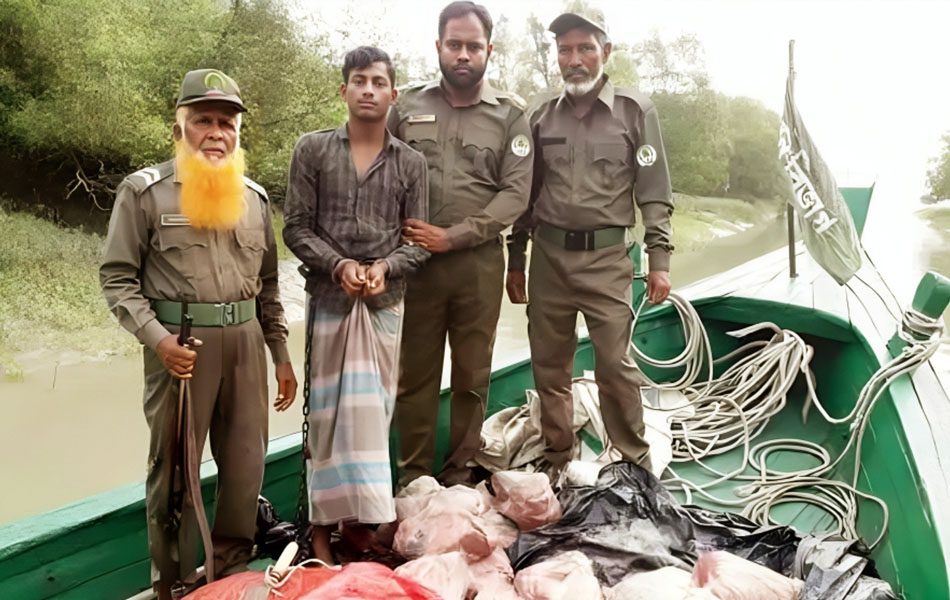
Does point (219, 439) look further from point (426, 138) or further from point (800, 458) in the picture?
point (800, 458)

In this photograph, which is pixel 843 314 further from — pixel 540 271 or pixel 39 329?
pixel 39 329

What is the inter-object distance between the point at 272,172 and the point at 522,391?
477 cm

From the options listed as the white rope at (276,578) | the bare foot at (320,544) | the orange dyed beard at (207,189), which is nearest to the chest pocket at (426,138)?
the orange dyed beard at (207,189)

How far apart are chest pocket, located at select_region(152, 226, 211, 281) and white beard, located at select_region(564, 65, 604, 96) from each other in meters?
1.23

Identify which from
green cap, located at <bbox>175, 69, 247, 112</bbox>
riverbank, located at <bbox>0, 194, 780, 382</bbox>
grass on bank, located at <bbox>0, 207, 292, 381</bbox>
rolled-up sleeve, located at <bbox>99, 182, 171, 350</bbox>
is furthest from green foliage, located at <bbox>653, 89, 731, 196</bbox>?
rolled-up sleeve, located at <bbox>99, 182, 171, 350</bbox>

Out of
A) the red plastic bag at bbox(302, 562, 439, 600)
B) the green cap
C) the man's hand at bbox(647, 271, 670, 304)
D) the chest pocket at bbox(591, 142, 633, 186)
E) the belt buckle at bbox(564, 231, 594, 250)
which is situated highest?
the green cap

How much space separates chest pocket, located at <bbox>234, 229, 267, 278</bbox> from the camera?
1.59 m

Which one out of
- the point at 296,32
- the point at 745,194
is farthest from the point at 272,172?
the point at 745,194

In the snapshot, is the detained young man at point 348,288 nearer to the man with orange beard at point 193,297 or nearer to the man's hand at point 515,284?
the man with orange beard at point 193,297

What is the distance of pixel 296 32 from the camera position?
26.3 ft

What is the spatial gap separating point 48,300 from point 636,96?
5.24 metres

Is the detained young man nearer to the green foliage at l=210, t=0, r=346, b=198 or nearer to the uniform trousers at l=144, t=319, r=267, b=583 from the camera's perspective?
the uniform trousers at l=144, t=319, r=267, b=583

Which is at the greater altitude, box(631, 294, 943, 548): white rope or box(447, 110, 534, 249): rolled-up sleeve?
box(447, 110, 534, 249): rolled-up sleeve

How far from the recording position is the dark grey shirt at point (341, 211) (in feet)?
5.74
